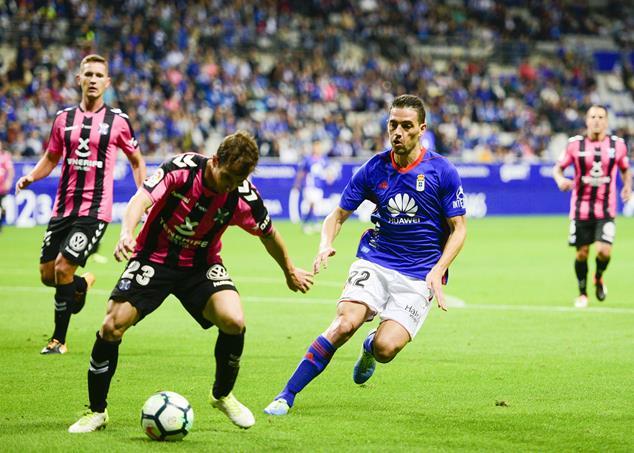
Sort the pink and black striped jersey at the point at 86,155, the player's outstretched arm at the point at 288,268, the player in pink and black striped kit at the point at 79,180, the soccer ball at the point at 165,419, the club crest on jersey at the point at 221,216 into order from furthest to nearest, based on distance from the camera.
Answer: the pink and black striped jersey at the point at 86,155, the player in pink and black striped kit at the point at 79,180, the player's outstretched arm at the point at 288,268, the club crest on jersey at the point at 221,216, the soccer ball at the point at 165,419

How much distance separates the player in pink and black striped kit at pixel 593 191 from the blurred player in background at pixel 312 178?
13603 millimetres

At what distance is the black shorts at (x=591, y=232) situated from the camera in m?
14.7

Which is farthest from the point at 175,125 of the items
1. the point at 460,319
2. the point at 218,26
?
the point at 460,319

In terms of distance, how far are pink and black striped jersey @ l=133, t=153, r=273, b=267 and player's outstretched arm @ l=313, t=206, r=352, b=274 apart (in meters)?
0.70

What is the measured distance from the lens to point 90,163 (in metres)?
10.7

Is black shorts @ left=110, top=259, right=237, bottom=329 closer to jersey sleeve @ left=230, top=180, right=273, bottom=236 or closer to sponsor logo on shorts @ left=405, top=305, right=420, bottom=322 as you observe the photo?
jersey sleeve @ left=230, top=180, right=273, bottom=236

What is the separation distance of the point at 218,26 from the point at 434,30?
37.9ft

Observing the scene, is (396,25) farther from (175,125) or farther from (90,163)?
(90,163)

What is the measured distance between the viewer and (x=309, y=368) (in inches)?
309

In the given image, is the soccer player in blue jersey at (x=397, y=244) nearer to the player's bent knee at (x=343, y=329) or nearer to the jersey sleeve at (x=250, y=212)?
the player's bent knee at (x=343, y=329)

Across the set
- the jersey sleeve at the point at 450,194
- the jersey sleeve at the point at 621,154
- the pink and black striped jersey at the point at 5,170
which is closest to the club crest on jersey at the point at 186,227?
the jersey sleeve at the point at 450,194

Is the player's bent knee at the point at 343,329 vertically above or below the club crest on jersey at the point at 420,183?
below

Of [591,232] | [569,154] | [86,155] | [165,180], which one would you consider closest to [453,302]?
[591,232]

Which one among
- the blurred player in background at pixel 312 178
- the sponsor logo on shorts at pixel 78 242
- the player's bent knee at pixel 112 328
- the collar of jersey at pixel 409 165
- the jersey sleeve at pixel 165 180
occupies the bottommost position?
the blurred player in background at pixel 312 178
